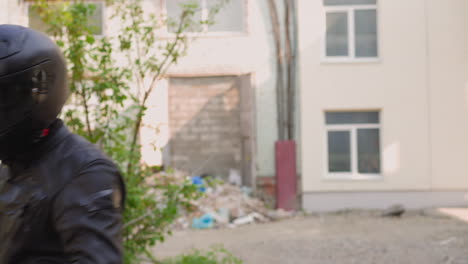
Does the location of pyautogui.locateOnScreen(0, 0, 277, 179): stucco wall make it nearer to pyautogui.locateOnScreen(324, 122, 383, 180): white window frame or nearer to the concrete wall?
the concrete wall

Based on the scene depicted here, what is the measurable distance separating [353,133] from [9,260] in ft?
37.7

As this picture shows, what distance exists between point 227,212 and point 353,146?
3.22 m

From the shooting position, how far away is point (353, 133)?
1221 cm

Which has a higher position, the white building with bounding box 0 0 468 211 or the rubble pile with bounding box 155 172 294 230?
the white building with bounding box 0 0 468 211

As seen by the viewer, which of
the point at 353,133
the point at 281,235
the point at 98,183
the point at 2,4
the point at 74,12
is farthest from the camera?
the point at 353,133

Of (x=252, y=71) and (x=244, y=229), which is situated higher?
(x=252, y=71)

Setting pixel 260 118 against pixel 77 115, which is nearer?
pixel 77 115

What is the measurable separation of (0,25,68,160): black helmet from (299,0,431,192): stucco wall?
11.2 meters

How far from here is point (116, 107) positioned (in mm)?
4625

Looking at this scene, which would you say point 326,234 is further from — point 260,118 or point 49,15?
point 49,15

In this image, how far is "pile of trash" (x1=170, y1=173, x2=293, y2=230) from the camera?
11.0 m

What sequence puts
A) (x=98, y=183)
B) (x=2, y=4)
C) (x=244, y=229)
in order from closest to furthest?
(x=98, y=183) < (x=2, y=4) < (x=244, y=229)

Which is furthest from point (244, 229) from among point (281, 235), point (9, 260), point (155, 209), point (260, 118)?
point (9, 260)

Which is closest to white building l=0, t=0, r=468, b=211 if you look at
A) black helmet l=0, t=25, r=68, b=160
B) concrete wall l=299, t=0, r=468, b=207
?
concrete wall l=299, t=0, r=468, b=207
